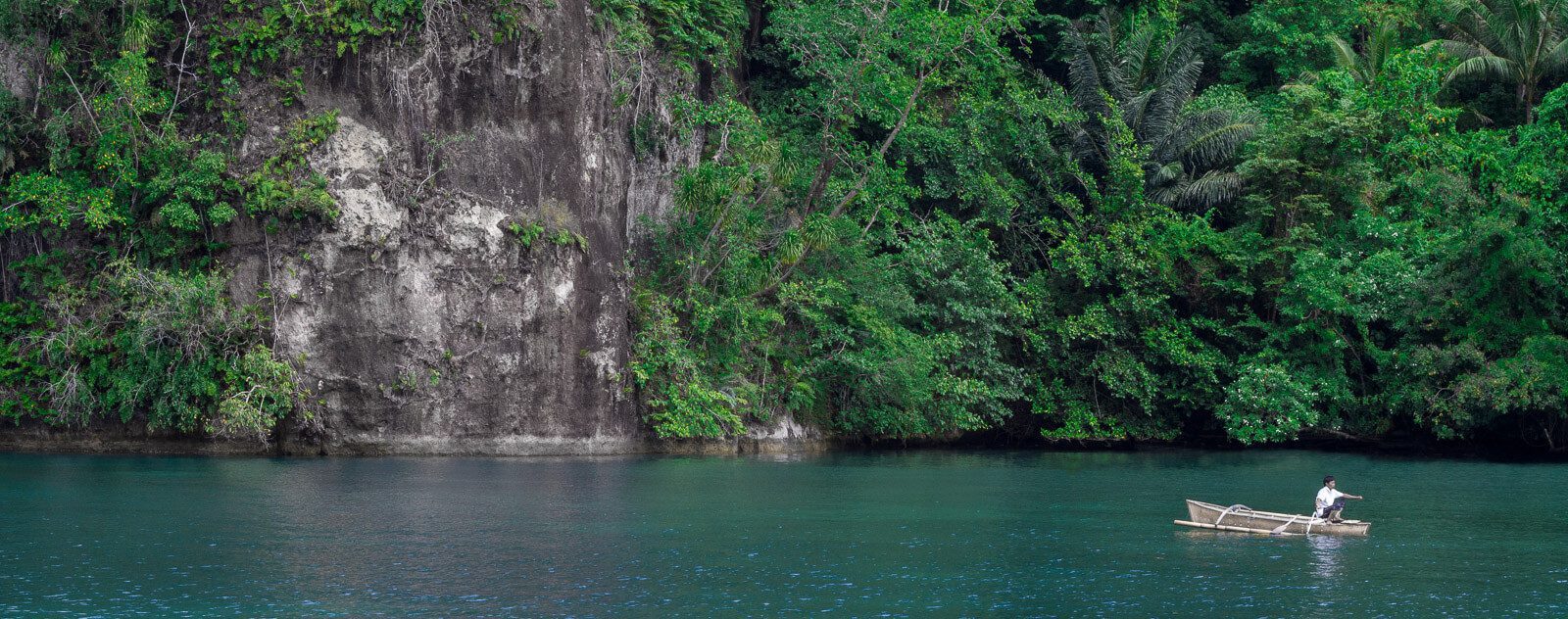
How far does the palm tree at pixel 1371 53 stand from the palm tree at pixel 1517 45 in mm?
1605

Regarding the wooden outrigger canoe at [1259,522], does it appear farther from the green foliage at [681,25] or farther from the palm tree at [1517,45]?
the palm tree at [1517,45]

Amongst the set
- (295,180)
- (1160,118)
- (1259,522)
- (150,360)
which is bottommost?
(1259,522)

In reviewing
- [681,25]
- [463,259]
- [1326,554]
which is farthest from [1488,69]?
[463,259]

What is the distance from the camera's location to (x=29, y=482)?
25.3 m

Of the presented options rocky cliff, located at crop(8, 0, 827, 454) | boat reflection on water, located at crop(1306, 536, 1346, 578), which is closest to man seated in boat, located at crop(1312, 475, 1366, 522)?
boat reflection on water, located at crop(1306, 536, 1346, 578)

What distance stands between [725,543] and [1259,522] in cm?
854

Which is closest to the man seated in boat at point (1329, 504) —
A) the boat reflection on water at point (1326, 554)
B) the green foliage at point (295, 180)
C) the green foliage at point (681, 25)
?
the boat reflection on water at point (1326, 554)

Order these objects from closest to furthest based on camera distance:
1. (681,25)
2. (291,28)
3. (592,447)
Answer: (291,28) < (592,447) < (681,25)

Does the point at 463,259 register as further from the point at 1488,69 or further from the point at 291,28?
the point at 1488,69

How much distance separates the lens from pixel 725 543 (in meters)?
20.5

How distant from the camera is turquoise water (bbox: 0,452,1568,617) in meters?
16.3

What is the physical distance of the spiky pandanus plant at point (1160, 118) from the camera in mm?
40156

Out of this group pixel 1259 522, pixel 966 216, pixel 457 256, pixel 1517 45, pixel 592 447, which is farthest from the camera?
pixel 966 216

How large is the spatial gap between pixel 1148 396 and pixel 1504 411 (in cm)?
887
